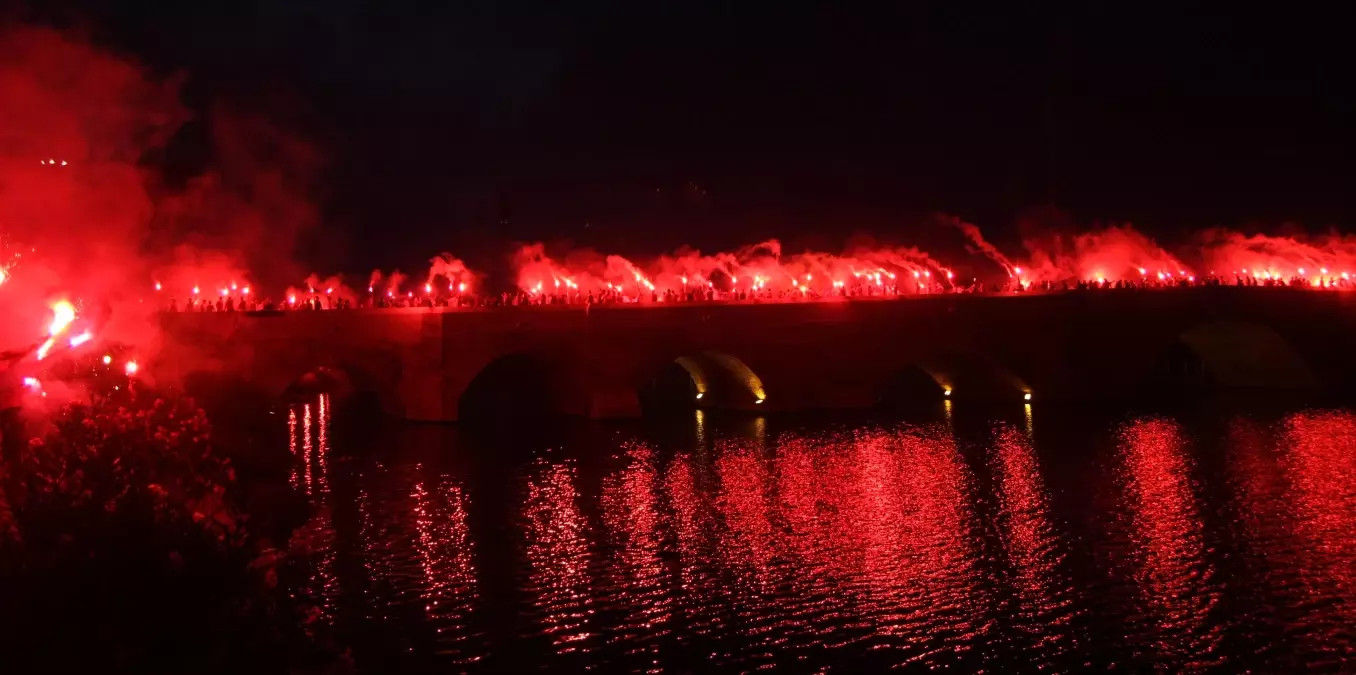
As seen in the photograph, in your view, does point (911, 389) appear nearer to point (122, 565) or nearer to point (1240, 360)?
point (1240, 360)

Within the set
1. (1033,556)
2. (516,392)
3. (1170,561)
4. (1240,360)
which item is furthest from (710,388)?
(1170,561)

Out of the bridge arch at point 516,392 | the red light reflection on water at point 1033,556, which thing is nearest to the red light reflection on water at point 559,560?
the red light reflection on water at point 1033,556

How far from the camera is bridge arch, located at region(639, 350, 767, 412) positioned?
49728 millimetres

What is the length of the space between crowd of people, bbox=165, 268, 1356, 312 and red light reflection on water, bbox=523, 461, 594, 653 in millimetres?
15591

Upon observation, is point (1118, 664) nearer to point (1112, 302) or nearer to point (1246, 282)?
point (1112, 302)

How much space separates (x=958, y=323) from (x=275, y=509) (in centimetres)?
3855

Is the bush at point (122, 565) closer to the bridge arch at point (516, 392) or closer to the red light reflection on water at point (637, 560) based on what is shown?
the red light reflection on water at point (637, 560)

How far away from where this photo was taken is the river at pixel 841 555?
56.3ft

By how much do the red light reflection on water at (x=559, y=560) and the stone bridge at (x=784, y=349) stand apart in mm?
12656

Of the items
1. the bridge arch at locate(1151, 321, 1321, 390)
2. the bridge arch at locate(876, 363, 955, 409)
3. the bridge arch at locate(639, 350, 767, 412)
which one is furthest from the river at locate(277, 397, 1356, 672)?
the bridge arch at locate(1151, 321, 1321, 390)

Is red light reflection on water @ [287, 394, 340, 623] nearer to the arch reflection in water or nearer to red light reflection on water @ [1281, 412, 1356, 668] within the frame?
the arch reflection in water

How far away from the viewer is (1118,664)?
1619 centimetres

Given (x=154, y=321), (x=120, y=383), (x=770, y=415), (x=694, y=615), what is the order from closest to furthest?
(x=120, y=383), (x=694, y=615), (x=154, y=321), (x=770, y=415)

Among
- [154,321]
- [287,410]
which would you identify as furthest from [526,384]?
[154,321]
